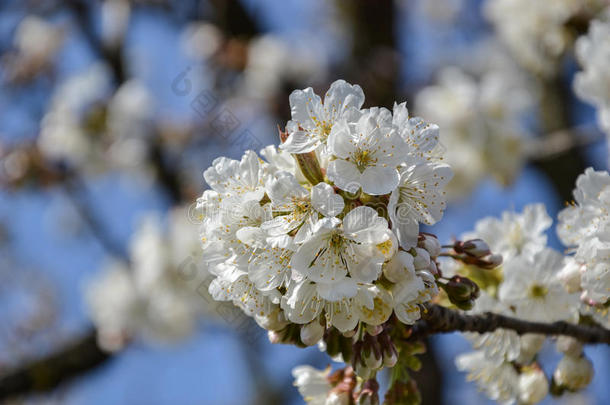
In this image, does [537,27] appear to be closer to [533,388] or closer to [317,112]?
[533,388]

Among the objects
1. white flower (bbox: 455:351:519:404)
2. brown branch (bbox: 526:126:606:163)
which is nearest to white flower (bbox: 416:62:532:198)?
brown branch (bbox: 526:126:606:163)

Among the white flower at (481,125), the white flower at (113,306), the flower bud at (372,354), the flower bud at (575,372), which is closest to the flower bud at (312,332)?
the flower bud at (372,354)

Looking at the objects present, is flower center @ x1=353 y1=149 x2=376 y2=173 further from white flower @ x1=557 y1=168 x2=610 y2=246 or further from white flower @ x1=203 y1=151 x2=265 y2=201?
white flower @ x1=557 y1=168 x2=610 y2=246

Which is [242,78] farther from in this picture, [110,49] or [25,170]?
[25,170]

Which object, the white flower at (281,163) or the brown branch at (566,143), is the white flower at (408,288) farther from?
the brown branch at (566,143)

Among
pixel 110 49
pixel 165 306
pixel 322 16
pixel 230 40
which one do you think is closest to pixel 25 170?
pixel 110 49

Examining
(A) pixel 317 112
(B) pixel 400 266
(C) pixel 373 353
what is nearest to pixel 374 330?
(C) pixel 373 353

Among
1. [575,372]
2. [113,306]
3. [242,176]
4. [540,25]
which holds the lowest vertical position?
[575,372]

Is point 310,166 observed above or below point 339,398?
above
